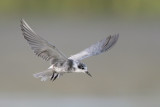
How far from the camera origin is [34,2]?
7.44 m

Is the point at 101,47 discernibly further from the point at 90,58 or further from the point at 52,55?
the point at 90,58

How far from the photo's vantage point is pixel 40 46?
2771 millimetres

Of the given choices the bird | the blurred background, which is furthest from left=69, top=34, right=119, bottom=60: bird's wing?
the blurred background

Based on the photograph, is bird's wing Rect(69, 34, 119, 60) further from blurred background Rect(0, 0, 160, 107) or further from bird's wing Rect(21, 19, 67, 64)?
blurred background Rect(0, 0, 160, 107)

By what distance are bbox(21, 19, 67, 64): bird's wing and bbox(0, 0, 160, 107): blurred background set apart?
5.62ft

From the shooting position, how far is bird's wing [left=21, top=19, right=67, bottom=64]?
2.74 metres

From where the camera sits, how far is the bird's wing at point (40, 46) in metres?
2.74

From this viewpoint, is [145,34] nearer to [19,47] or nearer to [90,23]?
[90,23]

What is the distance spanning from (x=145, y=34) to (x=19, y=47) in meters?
1.48

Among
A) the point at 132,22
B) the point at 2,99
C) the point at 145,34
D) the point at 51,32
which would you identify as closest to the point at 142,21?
the point at 132,22

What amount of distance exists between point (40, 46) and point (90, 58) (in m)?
2.57

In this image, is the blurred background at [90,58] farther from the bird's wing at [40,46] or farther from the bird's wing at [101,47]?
the bird's wing at [40,46]

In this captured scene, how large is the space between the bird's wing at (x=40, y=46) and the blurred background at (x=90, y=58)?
171 cm

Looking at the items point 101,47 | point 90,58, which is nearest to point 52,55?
point 101,47
